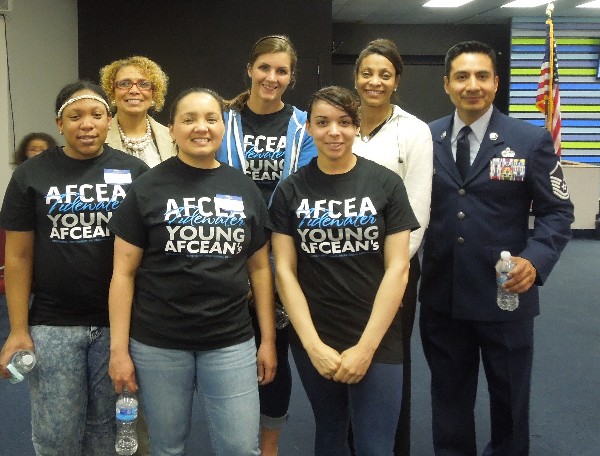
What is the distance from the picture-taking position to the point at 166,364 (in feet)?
5.95

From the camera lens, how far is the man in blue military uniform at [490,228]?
2.23 meters

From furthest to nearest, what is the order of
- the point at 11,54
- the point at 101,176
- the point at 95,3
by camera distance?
the point at 95,3
the point at 11,54
the point at 101,176

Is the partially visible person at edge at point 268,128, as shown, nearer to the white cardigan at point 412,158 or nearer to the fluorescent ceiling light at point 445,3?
the white cardigan at point 412,158

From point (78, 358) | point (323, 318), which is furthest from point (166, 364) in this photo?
point (323, 318)

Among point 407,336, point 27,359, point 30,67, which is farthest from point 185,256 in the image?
point 30,67

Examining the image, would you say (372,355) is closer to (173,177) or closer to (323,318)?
(323,318)

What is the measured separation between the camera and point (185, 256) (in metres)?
1.80

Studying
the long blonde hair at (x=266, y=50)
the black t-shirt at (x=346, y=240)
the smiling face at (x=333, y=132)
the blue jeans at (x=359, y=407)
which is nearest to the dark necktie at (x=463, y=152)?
the black t-shirt at (x=346, y=240)

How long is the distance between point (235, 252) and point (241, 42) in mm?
7175

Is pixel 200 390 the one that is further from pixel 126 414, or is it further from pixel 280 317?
pixel 280 317

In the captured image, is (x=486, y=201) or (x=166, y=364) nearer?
(x=166, y=364)

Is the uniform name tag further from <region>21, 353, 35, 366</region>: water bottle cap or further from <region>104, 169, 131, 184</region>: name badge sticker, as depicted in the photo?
<region>21, 353, 35, 366</region>: water bottle cap

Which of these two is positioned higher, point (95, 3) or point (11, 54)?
point (95, 3)

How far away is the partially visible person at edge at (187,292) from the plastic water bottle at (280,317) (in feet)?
1.07
